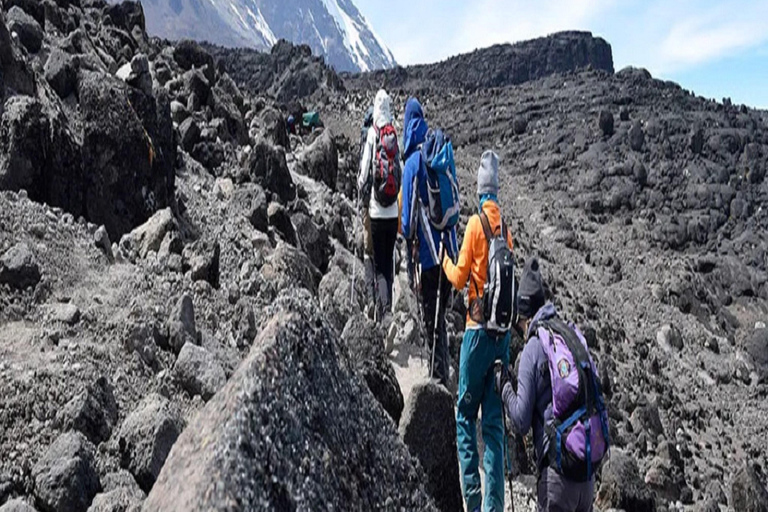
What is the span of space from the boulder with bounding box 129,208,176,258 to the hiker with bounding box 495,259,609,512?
13.6 ft

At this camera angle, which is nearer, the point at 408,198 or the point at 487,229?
the point at 487,229

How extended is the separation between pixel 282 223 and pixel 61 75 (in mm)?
3295

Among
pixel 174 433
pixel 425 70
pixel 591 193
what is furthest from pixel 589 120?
pixel 174 433

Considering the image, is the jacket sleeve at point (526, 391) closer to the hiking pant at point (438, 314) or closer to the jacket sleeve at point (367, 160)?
the hiking pant at point (438, 314)

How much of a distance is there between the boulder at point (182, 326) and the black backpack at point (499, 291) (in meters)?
2.18

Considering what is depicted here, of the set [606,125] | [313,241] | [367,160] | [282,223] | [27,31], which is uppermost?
[606,125]

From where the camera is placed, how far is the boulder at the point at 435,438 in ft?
15.5

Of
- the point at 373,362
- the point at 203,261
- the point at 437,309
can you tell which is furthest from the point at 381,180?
the point at 203,261

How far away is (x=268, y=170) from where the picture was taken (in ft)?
36.9

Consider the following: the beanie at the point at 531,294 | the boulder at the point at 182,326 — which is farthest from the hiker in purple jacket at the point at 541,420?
the boulder at the point at 182,326

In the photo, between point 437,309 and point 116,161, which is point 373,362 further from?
point 116,161

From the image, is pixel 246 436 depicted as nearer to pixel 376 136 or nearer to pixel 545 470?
pixel 545 470

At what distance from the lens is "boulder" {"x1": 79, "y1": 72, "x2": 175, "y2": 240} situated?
272 inches

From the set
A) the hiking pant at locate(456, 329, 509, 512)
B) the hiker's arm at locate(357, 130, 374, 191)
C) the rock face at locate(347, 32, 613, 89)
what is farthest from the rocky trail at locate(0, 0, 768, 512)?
the rock face at locate(347, 32, 613, 89)
